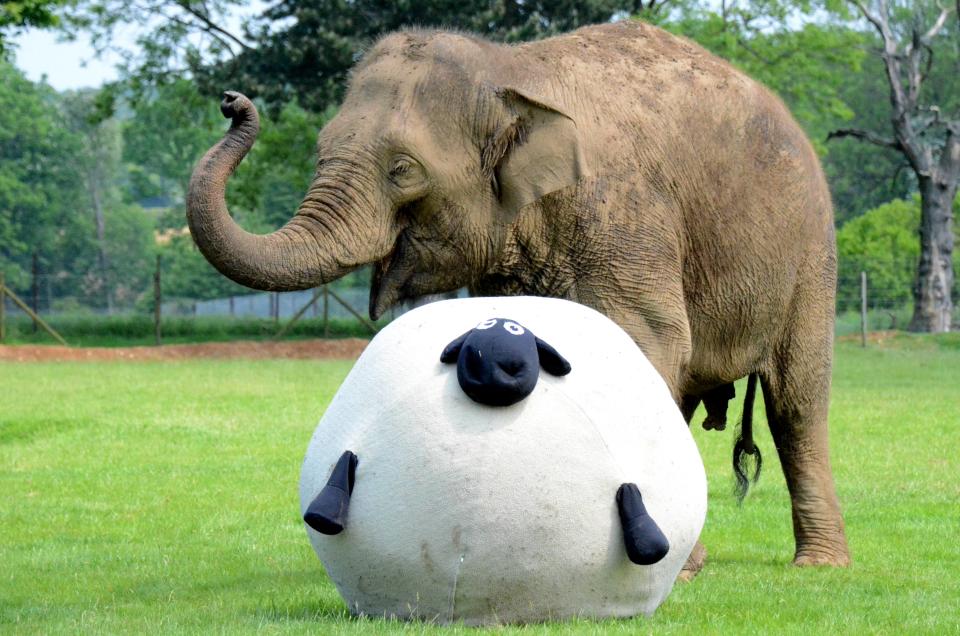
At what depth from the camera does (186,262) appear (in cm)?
7956

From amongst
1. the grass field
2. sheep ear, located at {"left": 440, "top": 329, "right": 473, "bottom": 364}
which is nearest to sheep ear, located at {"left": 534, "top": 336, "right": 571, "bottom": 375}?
sheep ear, located at {"left": 440, "top": 329, "right": 473, "bottom": 364}

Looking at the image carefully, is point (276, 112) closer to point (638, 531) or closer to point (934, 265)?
point (934, 265)

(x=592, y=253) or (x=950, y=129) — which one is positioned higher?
(x=950, y=129)

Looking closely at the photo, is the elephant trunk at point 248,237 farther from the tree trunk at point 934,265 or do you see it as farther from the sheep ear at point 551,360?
the tree trunk at point 934,265

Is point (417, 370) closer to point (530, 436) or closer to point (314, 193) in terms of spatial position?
point (530, 436)

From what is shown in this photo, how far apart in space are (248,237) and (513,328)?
1901 millimetres

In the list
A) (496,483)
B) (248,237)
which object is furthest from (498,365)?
(248,237)

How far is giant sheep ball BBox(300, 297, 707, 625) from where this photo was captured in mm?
5531

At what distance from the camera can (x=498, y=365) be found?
5.54m

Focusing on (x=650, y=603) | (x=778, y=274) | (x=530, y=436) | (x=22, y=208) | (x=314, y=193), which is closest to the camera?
(x=530, y=436)

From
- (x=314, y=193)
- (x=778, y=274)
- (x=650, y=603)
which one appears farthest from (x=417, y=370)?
(x=778, y=274)

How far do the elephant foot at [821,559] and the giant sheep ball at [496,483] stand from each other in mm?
3295

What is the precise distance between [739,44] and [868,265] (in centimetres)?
858

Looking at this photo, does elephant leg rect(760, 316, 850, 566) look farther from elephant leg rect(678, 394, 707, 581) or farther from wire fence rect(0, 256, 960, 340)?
wire fence rect(0, 256, 960, 340)
